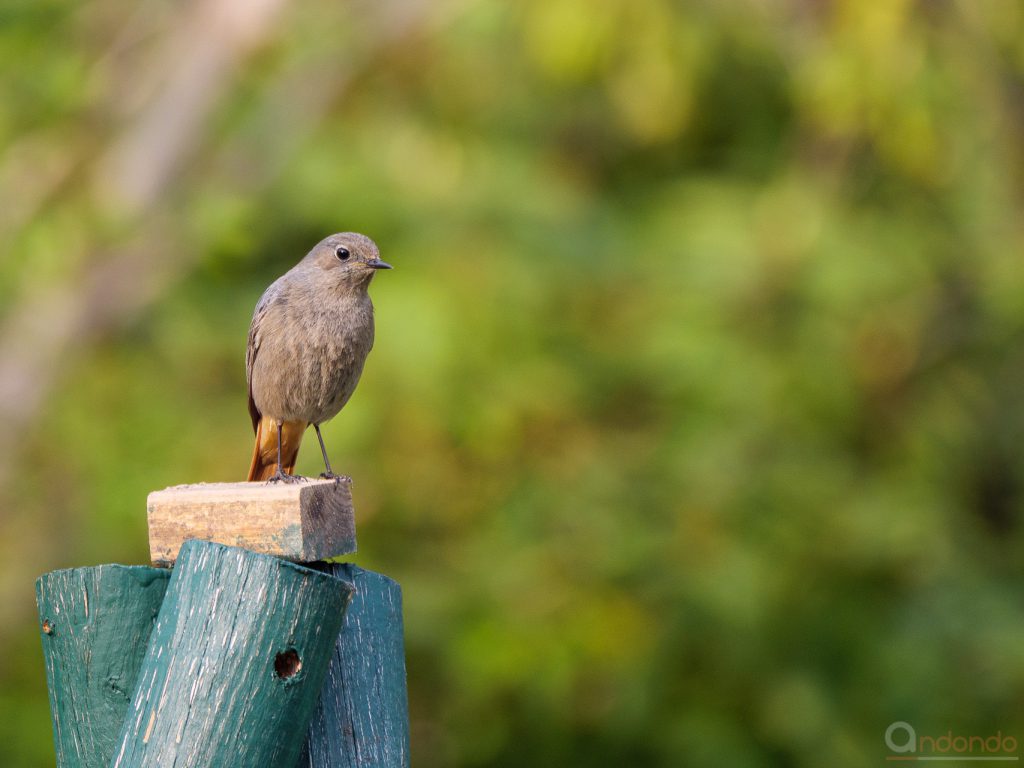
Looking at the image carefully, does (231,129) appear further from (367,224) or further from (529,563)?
(529,563)

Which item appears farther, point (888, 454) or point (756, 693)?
point (888, 454)

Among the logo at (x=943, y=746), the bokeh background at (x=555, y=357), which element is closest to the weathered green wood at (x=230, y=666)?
the bokeh background at (x=555, y=357)

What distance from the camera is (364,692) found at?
2.64 metres

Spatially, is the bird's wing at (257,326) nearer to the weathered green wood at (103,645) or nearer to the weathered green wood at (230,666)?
the weathered green wood at (103,645)

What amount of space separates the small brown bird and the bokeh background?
6.43 ft

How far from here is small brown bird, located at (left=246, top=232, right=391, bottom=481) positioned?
4133 mm

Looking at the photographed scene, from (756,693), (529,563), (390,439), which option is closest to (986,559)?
(756,693)

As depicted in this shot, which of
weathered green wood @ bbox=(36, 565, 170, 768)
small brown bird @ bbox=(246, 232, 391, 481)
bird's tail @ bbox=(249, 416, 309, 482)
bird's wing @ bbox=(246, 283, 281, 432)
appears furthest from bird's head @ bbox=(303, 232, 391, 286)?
weathered green wood @ bbox=(36, 565, 170, 768)

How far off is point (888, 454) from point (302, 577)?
6046 millimetres

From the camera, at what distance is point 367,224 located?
686 cm

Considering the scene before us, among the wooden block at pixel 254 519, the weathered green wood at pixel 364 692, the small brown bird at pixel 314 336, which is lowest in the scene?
the weathered green wood at pixel 364 692

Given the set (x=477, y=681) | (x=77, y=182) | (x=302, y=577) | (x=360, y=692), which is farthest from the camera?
(x=77, y=182)

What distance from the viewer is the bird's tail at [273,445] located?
4465mm

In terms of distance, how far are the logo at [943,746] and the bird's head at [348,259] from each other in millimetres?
4301
